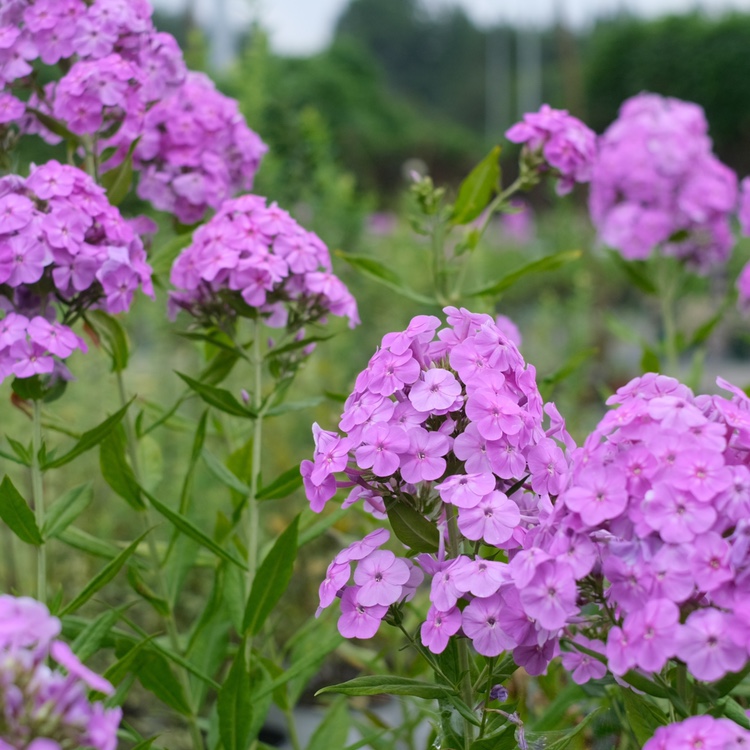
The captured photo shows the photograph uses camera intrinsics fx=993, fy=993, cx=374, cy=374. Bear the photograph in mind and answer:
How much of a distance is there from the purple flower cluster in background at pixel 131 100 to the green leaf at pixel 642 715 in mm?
1480

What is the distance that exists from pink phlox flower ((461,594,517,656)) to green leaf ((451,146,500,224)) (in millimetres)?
1365

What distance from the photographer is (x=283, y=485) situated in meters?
2.01

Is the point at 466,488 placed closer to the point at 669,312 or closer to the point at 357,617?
the point at 357,617

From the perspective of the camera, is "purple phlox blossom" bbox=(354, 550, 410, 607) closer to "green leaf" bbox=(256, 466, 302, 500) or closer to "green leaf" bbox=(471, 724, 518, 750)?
"green leaf" bbox=(471, 724, 518, 750)

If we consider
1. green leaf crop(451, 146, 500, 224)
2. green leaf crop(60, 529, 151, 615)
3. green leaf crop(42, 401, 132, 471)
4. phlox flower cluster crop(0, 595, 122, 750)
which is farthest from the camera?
green leaf crop(451, 146, 500, 224)

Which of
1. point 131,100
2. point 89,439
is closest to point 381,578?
point 89,439

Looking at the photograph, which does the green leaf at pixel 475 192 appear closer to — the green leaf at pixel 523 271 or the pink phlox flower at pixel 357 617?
the green leaf at pixel 523 271

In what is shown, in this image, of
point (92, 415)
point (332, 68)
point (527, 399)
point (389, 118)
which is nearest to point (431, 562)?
point (527, 399)

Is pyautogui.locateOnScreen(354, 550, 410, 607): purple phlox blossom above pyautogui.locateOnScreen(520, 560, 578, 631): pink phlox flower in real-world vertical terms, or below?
below

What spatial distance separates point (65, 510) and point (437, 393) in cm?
97

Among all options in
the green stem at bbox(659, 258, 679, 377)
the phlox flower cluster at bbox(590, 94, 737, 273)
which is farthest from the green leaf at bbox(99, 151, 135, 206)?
the green stem at bbox(659, 258, 679, 377)

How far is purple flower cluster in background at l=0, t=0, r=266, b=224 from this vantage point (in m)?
2.11

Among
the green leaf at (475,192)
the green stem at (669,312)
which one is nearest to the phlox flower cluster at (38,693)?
the green leaf at (475,192)

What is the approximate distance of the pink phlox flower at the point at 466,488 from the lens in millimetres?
1276
